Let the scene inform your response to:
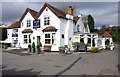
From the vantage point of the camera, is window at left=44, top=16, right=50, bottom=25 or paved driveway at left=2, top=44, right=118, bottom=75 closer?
paved driveway at left=2, top=44, right=118, bottom=75

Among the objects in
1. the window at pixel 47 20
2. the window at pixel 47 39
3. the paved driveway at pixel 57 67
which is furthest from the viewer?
the window at pixel 47 20

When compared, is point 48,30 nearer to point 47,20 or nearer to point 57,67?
point 47,20

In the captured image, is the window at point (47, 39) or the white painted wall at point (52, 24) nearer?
the white painted wall at point (52, 24)

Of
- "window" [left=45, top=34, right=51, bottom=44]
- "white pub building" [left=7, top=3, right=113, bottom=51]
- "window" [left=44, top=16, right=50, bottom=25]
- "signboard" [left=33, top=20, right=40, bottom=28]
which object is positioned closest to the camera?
"white pub building" [left=7, top=3, right=113, bottom=51]

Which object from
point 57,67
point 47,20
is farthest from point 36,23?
point 57,67

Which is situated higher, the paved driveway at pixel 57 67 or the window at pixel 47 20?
the window at pixel 47 20

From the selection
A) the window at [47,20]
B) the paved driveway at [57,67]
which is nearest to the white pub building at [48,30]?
the window at [47,20]

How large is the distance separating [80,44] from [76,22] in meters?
6.99

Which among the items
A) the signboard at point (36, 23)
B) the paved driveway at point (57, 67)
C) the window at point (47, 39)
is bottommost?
the paved driveway at point (57, 67)

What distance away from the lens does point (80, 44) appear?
102 feet

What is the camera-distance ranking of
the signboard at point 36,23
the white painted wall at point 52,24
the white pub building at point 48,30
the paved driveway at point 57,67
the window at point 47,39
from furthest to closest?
1. the signboard at point 36,23
2. the window at point 47,39
3. the white pub building at point 48,30
4. the white painted wall at point 52,24
5. the paved driveway at point 57,67

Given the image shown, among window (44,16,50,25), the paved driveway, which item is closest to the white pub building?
window (44,16,50,25)

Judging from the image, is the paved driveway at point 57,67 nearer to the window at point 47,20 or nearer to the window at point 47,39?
the window at point 47,39

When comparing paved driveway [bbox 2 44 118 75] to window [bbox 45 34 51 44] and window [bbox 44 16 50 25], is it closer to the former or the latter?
window [bbox 45 34 51 44]
